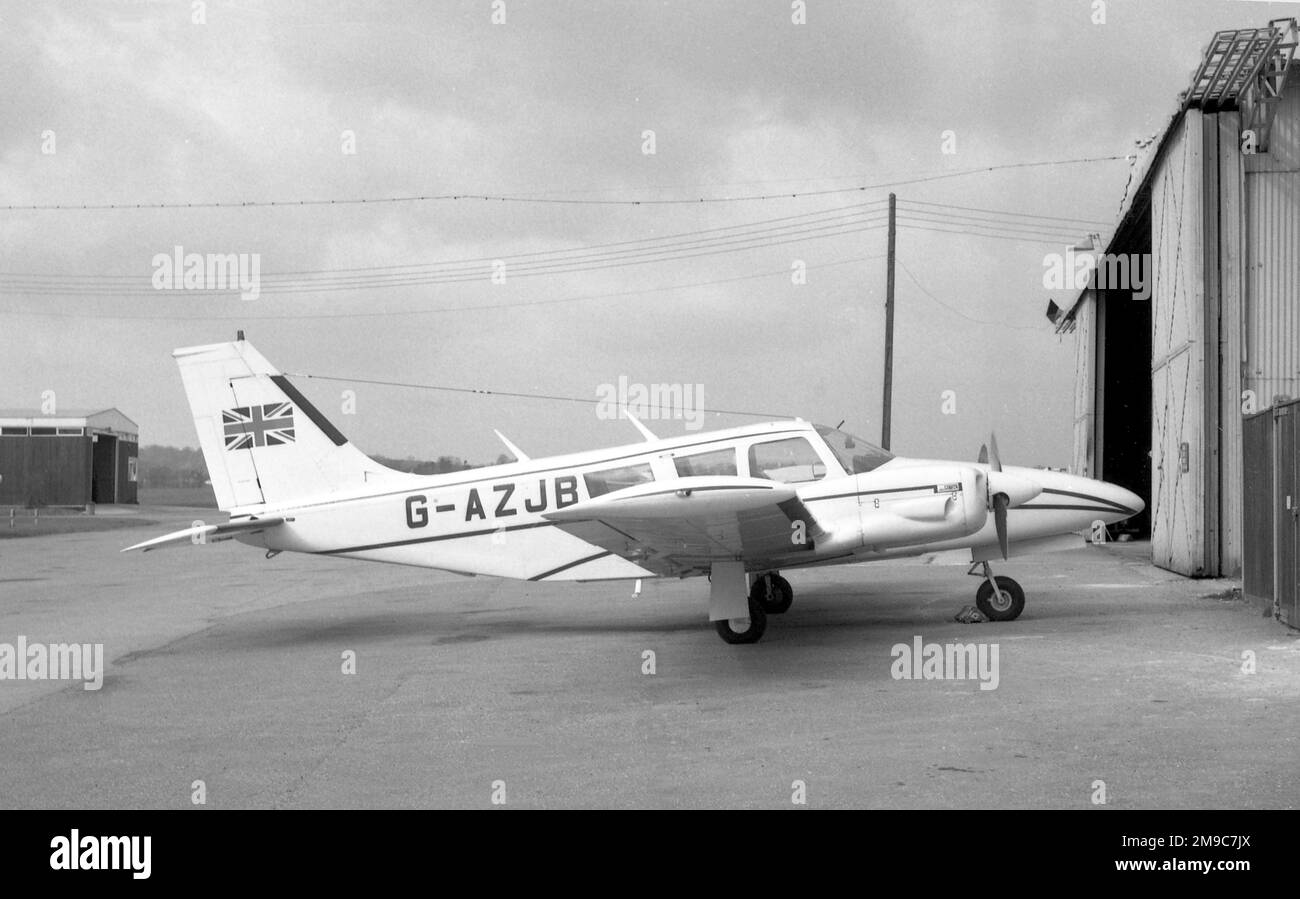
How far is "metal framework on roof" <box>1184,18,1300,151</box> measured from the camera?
1641 cm

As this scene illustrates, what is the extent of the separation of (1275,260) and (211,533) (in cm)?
1558

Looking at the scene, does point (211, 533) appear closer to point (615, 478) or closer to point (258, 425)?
point (258, 425)

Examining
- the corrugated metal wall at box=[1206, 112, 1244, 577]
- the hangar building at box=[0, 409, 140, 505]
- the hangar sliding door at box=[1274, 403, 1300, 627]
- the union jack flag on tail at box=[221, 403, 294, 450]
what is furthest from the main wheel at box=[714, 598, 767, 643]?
the hangar building at box=[0, 409, 140, 505]

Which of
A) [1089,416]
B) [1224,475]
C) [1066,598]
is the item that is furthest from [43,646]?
[1089,416]

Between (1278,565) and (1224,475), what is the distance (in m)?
5.98

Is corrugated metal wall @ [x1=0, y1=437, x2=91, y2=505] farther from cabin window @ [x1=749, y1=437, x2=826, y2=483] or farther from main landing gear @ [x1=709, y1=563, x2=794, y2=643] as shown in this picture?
main landing gear @ [x1=709, y1=563, x2=794, y2=643]

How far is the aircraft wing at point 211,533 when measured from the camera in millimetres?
11227

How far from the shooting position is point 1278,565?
1165cm

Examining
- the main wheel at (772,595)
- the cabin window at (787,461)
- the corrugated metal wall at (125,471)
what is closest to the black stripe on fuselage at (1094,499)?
the cabin window at (787,461)

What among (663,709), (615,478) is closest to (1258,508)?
(615,478)

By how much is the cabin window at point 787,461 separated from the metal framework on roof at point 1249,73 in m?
10.0

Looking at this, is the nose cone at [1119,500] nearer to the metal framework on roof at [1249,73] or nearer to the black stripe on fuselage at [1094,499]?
the black stripe on fuselage at [1094,499]

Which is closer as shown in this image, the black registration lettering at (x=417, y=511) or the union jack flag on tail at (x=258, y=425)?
the black registration lettering at (x=417, y=511)

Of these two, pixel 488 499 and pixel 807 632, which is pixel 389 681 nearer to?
pixel 488 499
